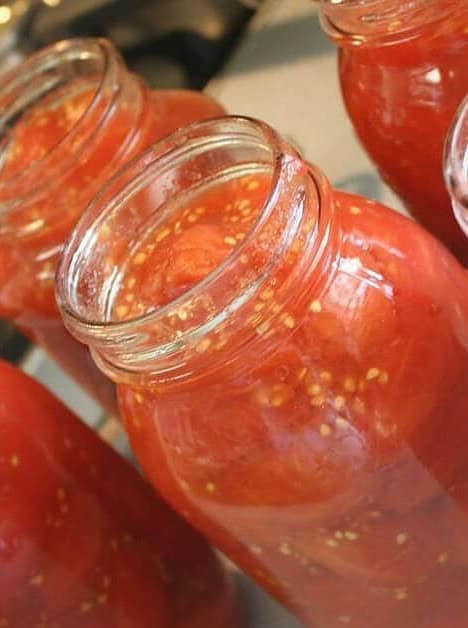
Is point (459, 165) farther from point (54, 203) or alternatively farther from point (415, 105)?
point (54, 203)

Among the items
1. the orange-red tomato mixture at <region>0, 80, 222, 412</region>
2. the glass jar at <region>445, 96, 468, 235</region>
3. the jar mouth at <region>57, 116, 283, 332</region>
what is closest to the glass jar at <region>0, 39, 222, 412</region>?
the orange-red tomato mixture at <region>0, 80, 222, 412</region>

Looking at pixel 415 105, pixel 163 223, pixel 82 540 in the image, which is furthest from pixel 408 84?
pixel 82 540

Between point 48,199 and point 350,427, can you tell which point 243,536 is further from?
point 48,199

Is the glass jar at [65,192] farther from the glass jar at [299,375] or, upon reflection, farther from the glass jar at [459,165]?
the glass jar at [459,165]

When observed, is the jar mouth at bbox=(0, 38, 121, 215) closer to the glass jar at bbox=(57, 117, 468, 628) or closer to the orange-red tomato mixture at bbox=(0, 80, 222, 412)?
the orange-red tomato mixture at bbox=(0, 80, 222, 412)

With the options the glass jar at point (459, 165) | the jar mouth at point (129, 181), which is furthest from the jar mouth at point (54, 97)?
the glass jar at point (459, 165)
